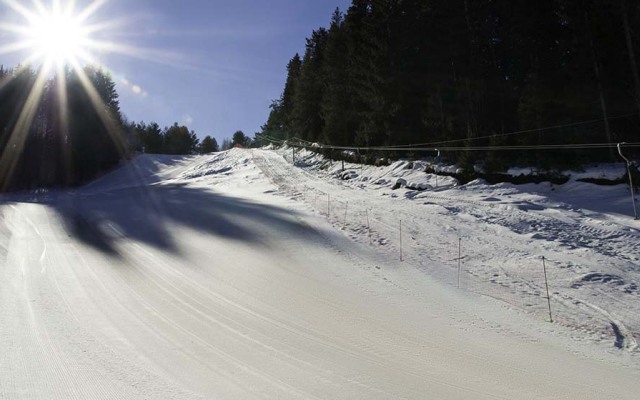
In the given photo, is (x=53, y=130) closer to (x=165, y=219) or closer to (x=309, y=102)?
(x=309, y=102)

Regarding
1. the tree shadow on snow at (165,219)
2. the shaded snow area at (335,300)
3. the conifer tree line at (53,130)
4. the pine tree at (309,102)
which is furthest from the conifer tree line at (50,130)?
the shaded snow area at (335,300)

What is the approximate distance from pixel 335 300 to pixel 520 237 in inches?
272

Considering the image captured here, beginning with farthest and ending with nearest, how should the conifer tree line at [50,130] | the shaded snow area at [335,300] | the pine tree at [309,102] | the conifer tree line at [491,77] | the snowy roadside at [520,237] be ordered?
the pine tree at [309,102] → the conifer tree line at [50,130] → the conifer tree line at [491,77] → the snowy roadside at [520,237] → the shaded snow area at [335,300]

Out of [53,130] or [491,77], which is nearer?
[491,77]

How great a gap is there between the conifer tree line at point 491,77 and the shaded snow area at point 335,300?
4.46 m

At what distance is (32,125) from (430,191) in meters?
37.3

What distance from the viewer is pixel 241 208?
64.7ft

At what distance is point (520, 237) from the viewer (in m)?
13.0

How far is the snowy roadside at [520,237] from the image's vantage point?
848cm

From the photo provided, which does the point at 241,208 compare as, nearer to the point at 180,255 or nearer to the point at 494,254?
the point at 180,255

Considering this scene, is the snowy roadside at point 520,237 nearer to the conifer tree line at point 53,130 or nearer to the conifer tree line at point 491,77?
the conifer tree line at point 491,77

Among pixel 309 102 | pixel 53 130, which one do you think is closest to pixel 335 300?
pixel 309 102

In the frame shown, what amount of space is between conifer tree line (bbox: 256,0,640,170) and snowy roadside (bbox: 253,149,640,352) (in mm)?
2598

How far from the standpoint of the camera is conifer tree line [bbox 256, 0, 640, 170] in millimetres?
19797
